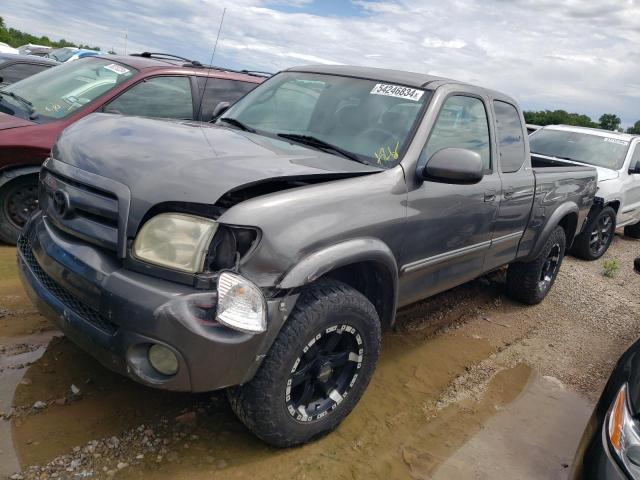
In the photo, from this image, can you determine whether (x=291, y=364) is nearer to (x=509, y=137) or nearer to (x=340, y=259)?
(x=340, y=259)

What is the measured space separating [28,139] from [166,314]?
310cm

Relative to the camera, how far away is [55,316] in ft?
7.88

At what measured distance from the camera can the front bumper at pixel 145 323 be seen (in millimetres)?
2086

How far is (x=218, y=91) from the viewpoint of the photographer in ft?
18.3

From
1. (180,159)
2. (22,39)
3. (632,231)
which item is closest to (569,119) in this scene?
(632,231)

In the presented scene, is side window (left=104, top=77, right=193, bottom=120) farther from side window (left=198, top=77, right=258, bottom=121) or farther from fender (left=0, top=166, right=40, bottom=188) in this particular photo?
fender (left=0, top=166, right=40, bottom=188)

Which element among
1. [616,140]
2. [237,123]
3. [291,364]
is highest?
[616,140]

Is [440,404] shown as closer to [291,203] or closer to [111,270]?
[291,203]

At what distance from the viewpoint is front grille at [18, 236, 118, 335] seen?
2.24 metres

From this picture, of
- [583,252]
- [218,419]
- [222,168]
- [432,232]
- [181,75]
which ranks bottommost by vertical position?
[218,419]

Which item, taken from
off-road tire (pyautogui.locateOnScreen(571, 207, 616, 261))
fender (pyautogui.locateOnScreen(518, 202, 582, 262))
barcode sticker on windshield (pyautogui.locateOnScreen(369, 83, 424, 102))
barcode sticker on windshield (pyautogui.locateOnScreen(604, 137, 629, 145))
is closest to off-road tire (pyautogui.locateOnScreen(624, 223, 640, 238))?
barcode sticker on windshield (pyautogui.locateOnScreen(604, 137, 629, 145))

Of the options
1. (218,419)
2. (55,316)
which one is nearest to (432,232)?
(218,419)

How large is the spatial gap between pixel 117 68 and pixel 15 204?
5.30ft

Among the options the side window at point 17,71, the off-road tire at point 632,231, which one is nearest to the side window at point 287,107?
the side window at point 17,71
